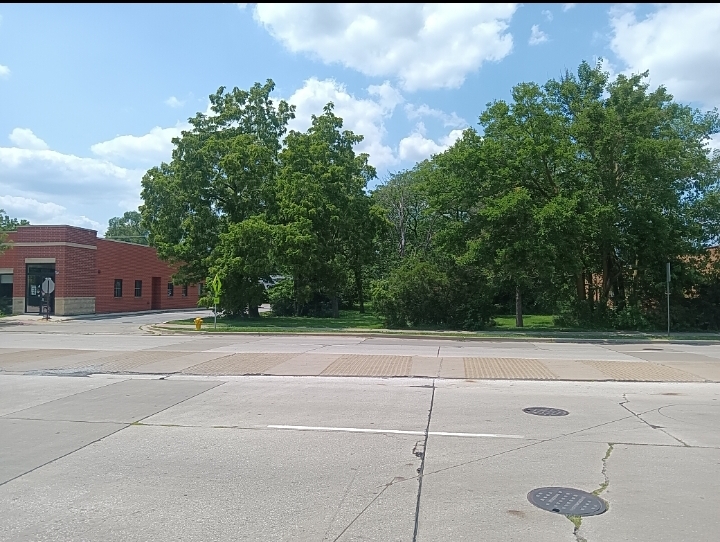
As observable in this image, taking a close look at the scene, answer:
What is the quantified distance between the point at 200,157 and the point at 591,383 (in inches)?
1132

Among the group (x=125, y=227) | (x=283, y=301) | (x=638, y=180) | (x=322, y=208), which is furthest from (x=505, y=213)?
(x=125, y=227)

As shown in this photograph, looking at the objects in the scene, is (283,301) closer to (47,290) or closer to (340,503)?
(47,290)

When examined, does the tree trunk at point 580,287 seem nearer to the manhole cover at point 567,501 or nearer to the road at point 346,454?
the road at point 346,454

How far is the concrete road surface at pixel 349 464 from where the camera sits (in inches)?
195

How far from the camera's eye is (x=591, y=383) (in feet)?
41.3

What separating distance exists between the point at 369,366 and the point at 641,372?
250 inches

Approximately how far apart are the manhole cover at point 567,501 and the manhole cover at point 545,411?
363 centimetres

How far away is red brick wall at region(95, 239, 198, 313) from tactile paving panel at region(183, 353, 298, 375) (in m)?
27.1

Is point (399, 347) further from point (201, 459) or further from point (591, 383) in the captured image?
point (201, 459)

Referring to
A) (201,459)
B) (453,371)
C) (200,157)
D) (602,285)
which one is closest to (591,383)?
(453,371)

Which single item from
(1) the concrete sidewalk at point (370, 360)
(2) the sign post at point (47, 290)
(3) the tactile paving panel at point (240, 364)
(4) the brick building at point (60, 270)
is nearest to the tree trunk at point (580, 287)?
(1) the concrete sidewalk at point (370, 360)

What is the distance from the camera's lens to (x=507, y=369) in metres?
14.4

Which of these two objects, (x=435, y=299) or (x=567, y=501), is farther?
(x=435, y=299)

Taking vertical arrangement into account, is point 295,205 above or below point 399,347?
above
